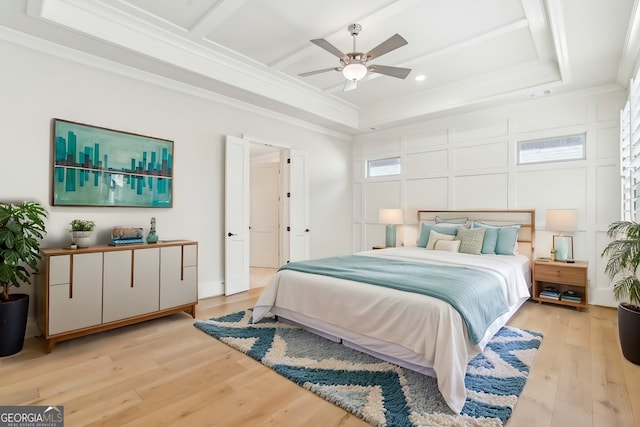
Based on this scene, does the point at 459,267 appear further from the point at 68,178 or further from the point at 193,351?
the point at 68,178

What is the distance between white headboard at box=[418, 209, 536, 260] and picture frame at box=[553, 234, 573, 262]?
27cm

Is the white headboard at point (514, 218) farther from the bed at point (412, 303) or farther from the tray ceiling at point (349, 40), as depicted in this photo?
A: the tray ceiling at point (349, 40)

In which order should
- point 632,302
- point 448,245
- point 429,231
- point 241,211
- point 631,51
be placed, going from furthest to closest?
point 429,231 < point 241,211 < point 448,245 < point 631,51 < point 632,302

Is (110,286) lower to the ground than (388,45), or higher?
lower

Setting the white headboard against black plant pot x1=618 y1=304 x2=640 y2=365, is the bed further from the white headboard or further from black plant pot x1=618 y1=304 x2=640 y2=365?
black plant pot x1=618 y1=304 x2=640 y2=365

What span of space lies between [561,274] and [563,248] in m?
0.37

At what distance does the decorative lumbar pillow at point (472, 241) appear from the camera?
13.7 ft

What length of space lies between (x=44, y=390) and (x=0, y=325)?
878mm

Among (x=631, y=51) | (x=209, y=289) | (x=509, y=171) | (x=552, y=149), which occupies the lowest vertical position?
(x=209, y=289)

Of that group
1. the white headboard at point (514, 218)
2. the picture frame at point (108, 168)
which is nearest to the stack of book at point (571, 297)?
the white headboard at point (514, 218)

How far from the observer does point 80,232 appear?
298cm

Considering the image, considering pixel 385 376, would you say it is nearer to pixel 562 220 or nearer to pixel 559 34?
pixel 562 220

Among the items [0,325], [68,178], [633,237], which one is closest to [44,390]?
[0,325]

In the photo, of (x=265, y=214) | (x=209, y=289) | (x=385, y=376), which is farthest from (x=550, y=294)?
(x=265, y=214)
